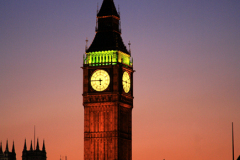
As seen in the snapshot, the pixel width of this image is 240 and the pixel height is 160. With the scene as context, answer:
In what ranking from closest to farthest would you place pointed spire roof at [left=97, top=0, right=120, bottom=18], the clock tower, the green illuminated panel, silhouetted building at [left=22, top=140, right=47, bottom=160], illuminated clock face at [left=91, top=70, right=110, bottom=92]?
the clock tower
illuminated clock face at [left=91, top=70, right=110, bottom=92]
the green illuminated panel
pointed spire roof at [left=97, top=0, right=120, bottom=18]
silhouetted building at [left=22, top=140, right=47, bottom=160]

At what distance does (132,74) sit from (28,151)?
3817cm

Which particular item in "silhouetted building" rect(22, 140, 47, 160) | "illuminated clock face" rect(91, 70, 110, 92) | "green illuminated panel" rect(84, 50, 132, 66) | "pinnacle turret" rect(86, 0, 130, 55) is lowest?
"silhouetted building" rect(22, 140, 47, 160)

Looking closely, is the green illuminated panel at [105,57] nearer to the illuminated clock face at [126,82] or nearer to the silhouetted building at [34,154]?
the illuminated clock face at [126,82]

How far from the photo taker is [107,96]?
453ft

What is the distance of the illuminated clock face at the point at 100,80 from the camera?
138750 millimetres

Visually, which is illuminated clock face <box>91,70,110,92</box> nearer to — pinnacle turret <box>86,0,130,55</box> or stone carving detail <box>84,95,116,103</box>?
stone carving detail <box>84,95,116,103</box>

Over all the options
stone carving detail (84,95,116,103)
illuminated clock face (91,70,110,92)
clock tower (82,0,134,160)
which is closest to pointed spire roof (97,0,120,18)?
clock tower (82,0,134,160)

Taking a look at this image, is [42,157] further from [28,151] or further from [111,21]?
[111,21]

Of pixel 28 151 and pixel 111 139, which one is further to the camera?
pixel 28 151

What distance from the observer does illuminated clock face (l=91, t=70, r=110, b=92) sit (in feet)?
455

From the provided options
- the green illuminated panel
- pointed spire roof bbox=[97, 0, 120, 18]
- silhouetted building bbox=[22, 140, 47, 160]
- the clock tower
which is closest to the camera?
the clock tower

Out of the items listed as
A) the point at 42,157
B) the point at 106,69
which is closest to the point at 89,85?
the point at 106,69

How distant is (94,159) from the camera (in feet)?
451

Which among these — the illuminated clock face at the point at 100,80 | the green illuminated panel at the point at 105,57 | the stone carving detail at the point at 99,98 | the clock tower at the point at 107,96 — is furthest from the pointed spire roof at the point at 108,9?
the stone carving detail at the point at 99,98
